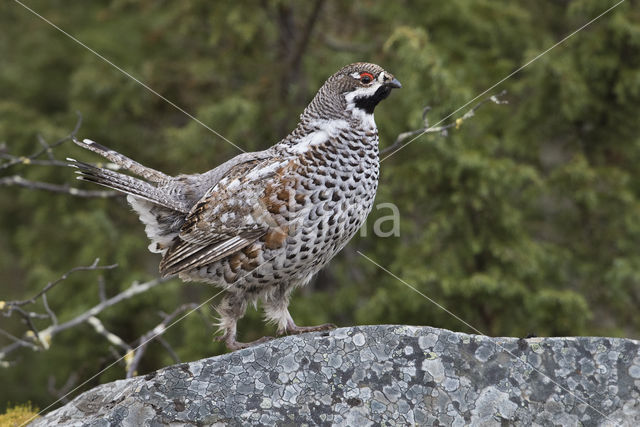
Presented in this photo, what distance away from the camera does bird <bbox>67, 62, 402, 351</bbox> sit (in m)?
3.85

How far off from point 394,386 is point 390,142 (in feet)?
13.1

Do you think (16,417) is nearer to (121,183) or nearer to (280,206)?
(121,183)

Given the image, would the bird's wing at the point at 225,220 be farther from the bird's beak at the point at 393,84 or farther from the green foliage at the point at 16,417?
the green foliage at the point at 16,417

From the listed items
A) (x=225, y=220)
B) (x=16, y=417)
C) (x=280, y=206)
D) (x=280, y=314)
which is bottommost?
(x=16, y=417)

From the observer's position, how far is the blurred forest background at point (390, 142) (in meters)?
6.46

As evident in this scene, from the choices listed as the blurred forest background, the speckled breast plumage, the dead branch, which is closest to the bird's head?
the speckled breast plumage

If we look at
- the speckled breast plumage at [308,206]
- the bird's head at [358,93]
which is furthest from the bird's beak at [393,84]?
the speckled breast plumage at [308,206]

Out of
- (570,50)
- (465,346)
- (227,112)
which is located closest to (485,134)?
(570,50)

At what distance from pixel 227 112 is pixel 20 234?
10.3ft

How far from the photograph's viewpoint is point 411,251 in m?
6.65

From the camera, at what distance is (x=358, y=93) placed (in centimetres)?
407

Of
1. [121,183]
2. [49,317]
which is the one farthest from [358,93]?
[49,317]

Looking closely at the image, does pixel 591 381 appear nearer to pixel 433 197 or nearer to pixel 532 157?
pixel 433 197

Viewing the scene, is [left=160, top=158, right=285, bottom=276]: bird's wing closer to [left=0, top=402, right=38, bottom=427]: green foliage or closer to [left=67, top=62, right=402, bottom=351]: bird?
[left=67, top=62, right=402, bottom=351]: bird
